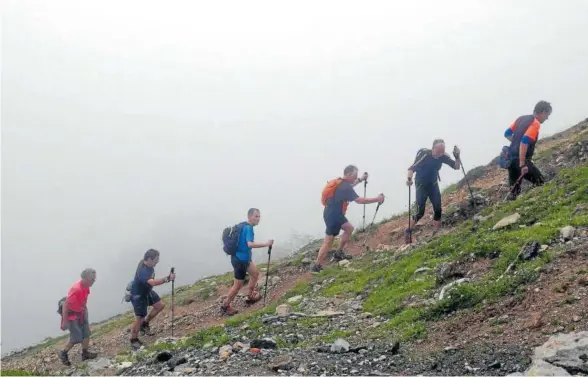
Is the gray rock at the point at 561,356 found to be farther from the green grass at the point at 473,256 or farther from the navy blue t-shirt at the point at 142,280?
the navy blue t-shirt at the point at 142,280

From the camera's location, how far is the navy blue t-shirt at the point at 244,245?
1376 centimetres

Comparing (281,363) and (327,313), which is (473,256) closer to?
(327,313)

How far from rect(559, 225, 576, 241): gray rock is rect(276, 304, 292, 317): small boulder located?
604 cm

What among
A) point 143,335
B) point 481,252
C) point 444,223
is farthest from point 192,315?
point 481,252

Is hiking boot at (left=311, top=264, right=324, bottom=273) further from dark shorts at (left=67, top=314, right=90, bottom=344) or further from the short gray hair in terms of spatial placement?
dark shorts at (left=67, top=314, right=90, bottom=344)

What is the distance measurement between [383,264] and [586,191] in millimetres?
5295

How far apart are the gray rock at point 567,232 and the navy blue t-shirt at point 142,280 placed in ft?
33.2

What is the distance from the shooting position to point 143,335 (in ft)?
52.0

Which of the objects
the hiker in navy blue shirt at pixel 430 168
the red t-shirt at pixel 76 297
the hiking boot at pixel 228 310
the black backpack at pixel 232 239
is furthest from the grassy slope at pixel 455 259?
the red t-shirt at pixel 76 297

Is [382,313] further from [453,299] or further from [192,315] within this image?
[192,315]

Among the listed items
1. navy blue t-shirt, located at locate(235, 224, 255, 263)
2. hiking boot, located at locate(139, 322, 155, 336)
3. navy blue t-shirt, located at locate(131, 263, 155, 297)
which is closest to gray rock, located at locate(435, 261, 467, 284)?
navy blue t-shirt, located at locate(235, 224, 255, 263)

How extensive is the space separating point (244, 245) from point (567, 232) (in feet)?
25.8

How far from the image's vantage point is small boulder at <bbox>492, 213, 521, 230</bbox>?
38.5 feet

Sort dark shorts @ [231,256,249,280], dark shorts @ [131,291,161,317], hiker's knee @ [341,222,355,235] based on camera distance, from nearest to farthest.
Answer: dark shorts @ [231,256,249,280] < dark shorts @ [131,291,161,317] < hiker's knee @ [341,222,355,235]
